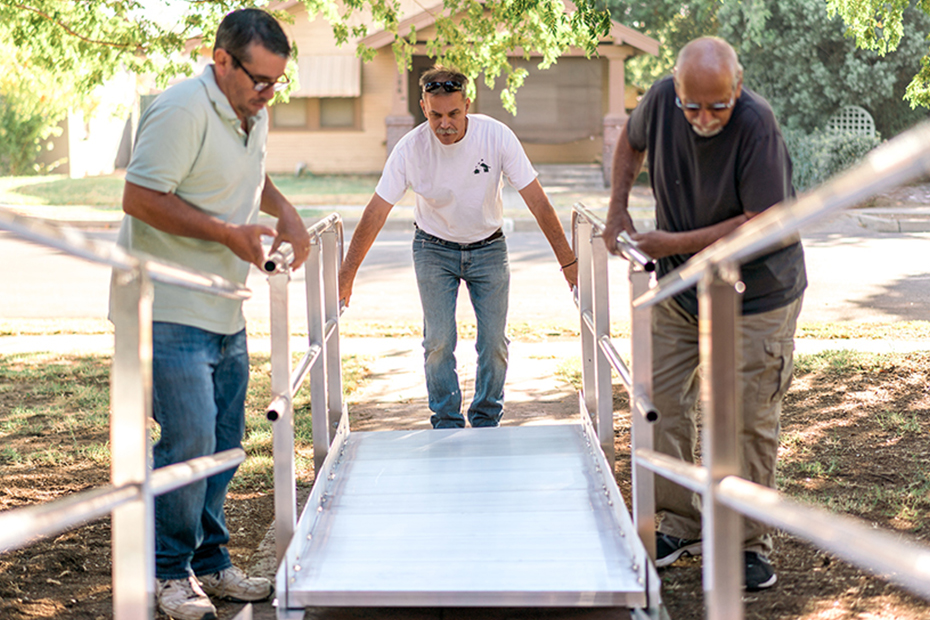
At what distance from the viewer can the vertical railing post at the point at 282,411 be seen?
3029 millimetres

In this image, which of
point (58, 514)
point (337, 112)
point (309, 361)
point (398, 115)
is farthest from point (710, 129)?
point (337, 112)

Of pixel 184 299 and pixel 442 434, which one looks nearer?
pixel 184 299

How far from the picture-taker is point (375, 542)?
10.7 feet

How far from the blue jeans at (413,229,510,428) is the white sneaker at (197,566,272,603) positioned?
1803mm

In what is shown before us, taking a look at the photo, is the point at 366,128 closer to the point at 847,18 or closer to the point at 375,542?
the point at 847,18

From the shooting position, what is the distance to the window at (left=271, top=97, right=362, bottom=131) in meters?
26.5

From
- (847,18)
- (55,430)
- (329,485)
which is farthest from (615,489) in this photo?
(847,18)

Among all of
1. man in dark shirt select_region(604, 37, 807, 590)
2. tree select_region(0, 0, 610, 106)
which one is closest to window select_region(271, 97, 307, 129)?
tree select_region(0, 0, 610, 106)

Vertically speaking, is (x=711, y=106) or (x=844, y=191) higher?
(x=711, y=106)

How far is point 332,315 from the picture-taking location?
448 cm

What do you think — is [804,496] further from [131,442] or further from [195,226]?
[131,442]

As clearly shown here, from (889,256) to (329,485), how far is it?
10.6m

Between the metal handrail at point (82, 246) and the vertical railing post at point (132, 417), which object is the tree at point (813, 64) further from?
the vertical railing post at point (132, 417)

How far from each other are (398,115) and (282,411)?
848 inches
